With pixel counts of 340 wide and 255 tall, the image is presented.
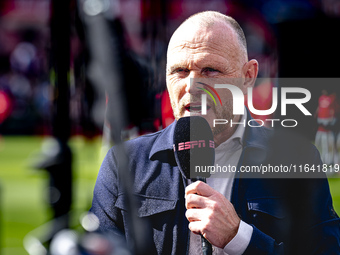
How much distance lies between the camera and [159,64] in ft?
4.42

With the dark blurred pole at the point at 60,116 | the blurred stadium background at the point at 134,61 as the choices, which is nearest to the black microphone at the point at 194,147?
the blurred stadium background at the point at 134,61

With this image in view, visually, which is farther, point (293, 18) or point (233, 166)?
point (293, 18)

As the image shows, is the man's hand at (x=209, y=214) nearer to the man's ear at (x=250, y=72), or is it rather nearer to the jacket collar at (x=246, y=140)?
the jacket collar at (x=246, y=140)

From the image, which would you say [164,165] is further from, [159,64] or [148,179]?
[159,64]

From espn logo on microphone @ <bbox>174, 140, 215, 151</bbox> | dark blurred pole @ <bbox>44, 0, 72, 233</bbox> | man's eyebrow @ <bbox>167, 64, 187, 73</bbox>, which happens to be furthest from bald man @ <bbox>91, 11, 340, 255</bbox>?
dark blurred pole @ <bbox>44, 0, 72, 233</bbox>

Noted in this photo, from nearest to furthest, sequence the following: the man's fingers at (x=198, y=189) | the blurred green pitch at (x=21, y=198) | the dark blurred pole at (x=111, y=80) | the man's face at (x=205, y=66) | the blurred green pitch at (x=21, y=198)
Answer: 1. the dark blurred pole at (x=111, y=80)
2. the man's fingers at (x=198, y=189)
3. the man's face at (x=205, y=66)
4. the blurred green pitch at (x=21, y=198)
5. the blurred green pitch at (x=21, y=198)

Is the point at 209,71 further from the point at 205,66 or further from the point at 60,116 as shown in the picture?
the point at 60,116

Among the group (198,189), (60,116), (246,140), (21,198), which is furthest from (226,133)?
(21,198)

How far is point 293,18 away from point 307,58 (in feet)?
0.80

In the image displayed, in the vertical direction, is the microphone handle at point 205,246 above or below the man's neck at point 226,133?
below

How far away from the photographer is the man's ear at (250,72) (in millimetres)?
1283

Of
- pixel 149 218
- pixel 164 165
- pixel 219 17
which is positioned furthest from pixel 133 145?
pixel 219 17

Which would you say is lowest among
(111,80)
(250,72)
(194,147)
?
(194,147)

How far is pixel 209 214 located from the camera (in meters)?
1.05
